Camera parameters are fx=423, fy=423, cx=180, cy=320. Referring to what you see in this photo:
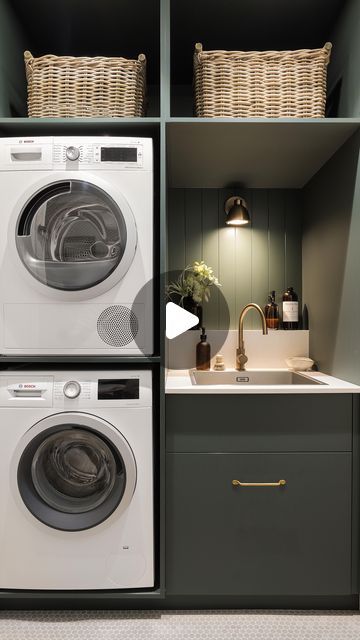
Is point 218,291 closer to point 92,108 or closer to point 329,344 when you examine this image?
point 329,344

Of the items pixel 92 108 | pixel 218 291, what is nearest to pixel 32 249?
pixel 92 108

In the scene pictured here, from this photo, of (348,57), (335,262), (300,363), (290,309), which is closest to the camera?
(348,57)

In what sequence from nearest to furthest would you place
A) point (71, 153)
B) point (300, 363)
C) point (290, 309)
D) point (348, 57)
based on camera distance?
point (71, 153)
point (348, 57)
point (300, 363)
point (290, 309)

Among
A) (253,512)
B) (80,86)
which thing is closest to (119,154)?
(80,86)

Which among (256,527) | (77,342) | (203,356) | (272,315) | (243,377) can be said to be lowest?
(256,527)

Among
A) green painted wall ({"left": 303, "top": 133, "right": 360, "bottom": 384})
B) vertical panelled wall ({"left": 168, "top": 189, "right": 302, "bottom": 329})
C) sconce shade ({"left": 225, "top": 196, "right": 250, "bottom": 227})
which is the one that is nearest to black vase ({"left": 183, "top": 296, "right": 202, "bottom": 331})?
vertical panelled wall ({"left": 168, "top": 189, "right": 302, "bottom": 329})

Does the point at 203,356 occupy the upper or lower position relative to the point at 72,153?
lower

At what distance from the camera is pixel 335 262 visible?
2018 mm

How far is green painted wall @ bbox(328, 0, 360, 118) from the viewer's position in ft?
5.84

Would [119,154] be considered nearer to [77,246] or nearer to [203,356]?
[77,246]

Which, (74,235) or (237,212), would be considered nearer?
(74,235)

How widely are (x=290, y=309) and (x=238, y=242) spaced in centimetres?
50

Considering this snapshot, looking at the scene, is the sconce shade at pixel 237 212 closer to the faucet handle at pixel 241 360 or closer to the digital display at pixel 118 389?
the faucet handle at pixel 241 360

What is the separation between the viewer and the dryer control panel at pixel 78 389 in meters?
1.68
